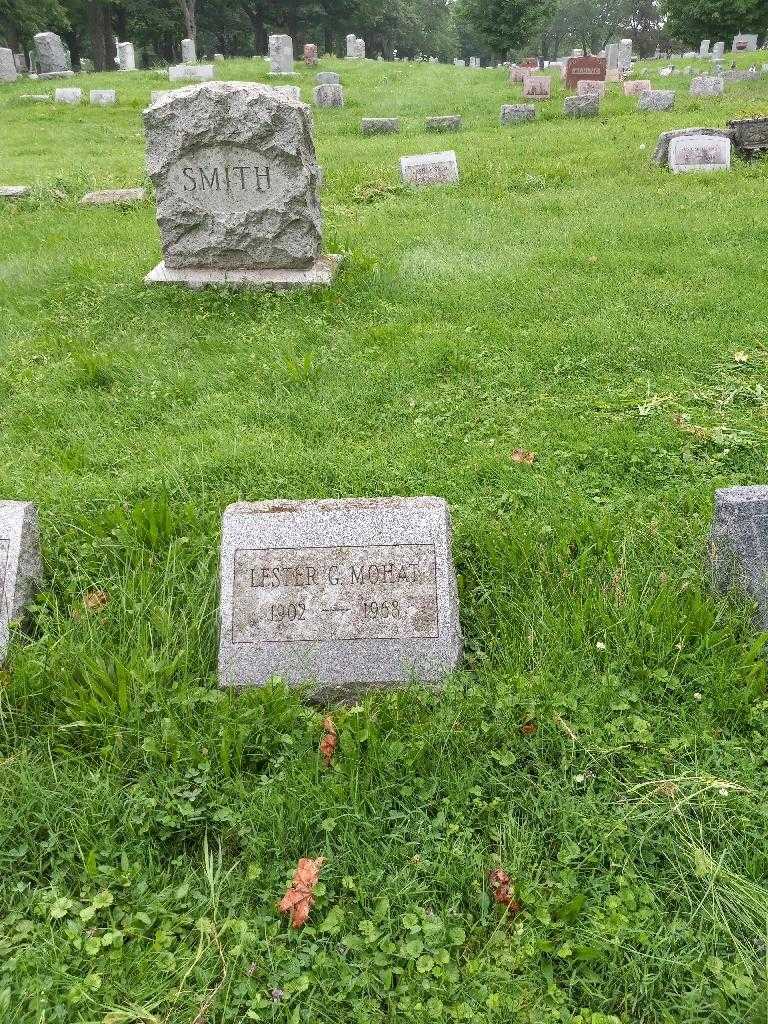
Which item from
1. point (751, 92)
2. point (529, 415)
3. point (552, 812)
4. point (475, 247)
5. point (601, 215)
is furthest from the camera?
point (751, 92)

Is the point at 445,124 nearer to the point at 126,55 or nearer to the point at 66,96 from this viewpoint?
the point at 66,96

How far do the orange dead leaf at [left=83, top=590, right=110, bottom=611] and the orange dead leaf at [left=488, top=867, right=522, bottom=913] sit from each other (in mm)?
1818

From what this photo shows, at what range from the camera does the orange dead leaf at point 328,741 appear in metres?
2.46

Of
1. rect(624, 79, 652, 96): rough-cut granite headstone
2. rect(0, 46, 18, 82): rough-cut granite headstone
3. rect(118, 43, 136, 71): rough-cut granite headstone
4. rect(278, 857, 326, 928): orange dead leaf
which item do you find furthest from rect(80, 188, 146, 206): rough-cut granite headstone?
rect(118, 43, 136, 71): rough-cut granite headstone

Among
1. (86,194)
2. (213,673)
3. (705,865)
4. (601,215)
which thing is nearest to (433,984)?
(705,865)

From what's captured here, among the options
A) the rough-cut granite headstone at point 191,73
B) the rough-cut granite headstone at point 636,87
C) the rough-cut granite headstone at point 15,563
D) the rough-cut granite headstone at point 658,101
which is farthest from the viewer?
the rough-cut granite headstone at point 191,73

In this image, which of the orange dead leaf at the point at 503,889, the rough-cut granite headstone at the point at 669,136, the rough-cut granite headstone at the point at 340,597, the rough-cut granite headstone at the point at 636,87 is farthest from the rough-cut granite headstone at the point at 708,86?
the orange dead leaf at the point at 503,889

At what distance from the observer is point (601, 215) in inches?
301

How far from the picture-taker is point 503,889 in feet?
6.87

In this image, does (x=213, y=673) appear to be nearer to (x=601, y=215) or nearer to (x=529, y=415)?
(x=529, y=415)

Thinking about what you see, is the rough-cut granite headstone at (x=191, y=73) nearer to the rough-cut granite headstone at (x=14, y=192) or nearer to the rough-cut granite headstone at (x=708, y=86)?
the rough-cut granite headstone at (x=708, y=86)

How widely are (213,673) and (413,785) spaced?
0.86 meters

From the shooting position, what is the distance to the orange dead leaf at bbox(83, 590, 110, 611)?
9.90 ft

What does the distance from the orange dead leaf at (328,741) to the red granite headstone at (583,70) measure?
71.5 feet
